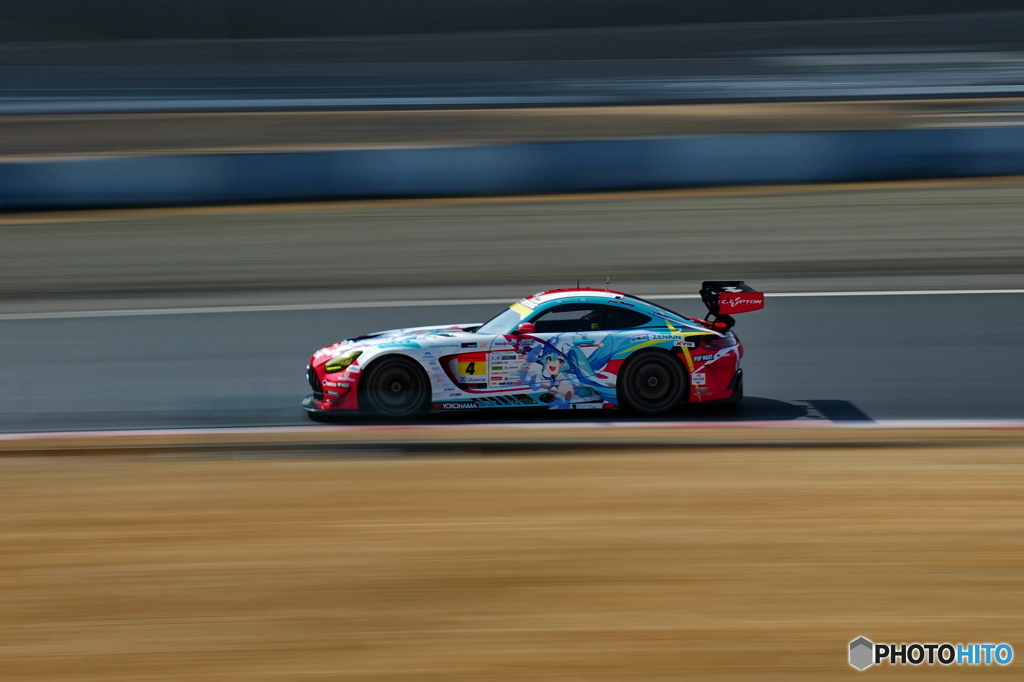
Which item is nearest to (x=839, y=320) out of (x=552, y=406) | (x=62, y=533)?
(x=552, y=406)

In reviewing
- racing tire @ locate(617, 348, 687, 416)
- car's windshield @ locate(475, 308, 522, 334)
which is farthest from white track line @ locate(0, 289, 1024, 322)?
racing tire @ locate(617, 348, 687, 416)

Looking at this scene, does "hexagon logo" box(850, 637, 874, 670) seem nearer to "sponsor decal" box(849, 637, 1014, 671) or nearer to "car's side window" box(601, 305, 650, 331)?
"sponsor decal" box(849, 637, 1014, 671)

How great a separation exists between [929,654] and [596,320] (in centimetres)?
435

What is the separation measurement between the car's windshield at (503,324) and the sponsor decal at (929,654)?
426 centimetres

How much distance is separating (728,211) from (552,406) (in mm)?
8444

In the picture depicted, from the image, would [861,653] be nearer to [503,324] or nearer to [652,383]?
[652,383]

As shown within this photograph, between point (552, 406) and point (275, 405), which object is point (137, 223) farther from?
point (552, 406)

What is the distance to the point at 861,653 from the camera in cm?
397

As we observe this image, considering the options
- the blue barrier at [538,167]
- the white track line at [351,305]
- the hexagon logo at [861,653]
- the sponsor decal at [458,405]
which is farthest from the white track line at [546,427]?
the blue barrier at [538,167]

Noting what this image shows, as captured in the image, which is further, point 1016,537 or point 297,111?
point 297,111

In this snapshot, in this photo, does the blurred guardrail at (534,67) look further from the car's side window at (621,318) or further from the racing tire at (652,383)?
the racing tire at (652,383)

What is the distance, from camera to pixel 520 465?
6.43 metres

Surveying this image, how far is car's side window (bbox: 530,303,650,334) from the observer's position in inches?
313

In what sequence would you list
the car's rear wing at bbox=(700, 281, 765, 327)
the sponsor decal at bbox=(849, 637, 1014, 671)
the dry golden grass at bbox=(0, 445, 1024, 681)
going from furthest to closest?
the car's rear wing at bbox=(700, 281, 765, 327) → the dry golden grass at bbox=(0, 445, 1024, 681) → the sponsor decal at bbox=(849, 637, 1014, 671)
